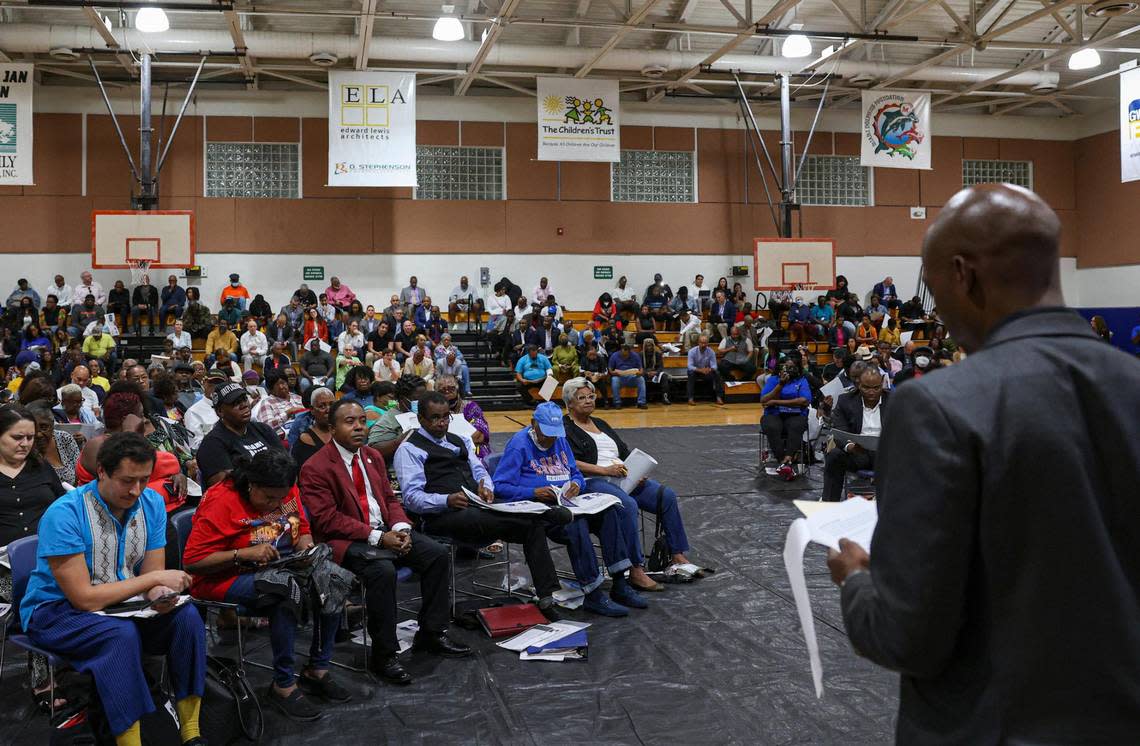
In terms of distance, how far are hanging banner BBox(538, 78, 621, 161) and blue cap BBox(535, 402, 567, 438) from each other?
11.4m

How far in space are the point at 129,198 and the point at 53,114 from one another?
2143 millimetres

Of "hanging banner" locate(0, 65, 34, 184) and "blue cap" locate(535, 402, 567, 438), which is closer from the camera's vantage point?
"blue cap" locate(535, 402, 567, 438)

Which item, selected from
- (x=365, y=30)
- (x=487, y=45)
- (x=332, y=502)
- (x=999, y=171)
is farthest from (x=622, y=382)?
(x=999, y=171)

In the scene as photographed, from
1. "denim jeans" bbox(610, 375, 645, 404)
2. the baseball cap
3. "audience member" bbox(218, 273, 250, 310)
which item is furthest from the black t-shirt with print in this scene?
"audience member" bbox(218, 273, 250, 310)

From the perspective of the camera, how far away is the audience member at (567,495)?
500 cm

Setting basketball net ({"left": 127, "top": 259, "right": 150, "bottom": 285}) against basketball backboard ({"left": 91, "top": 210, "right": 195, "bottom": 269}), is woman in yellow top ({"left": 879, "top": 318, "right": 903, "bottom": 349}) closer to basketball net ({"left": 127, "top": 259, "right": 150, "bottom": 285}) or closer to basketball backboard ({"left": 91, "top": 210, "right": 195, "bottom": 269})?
basketball backboard ({"left": 91, "top": 210, "right": 195, "bottom": 269})

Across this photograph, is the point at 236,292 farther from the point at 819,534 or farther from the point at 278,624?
the point at 819,534

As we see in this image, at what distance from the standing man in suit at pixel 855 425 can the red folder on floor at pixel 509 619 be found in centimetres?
297

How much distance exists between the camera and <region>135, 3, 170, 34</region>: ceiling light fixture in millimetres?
14539

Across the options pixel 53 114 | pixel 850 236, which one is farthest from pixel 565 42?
pixel 53 114

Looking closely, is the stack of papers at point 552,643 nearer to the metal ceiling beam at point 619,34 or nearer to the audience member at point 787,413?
the audience member at point 787,413

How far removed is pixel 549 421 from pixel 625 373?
10555 mm

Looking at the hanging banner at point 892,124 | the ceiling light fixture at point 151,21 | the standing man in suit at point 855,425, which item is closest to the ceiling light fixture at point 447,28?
the ceiling light fixture at point 151,21

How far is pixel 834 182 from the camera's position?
2098cm
